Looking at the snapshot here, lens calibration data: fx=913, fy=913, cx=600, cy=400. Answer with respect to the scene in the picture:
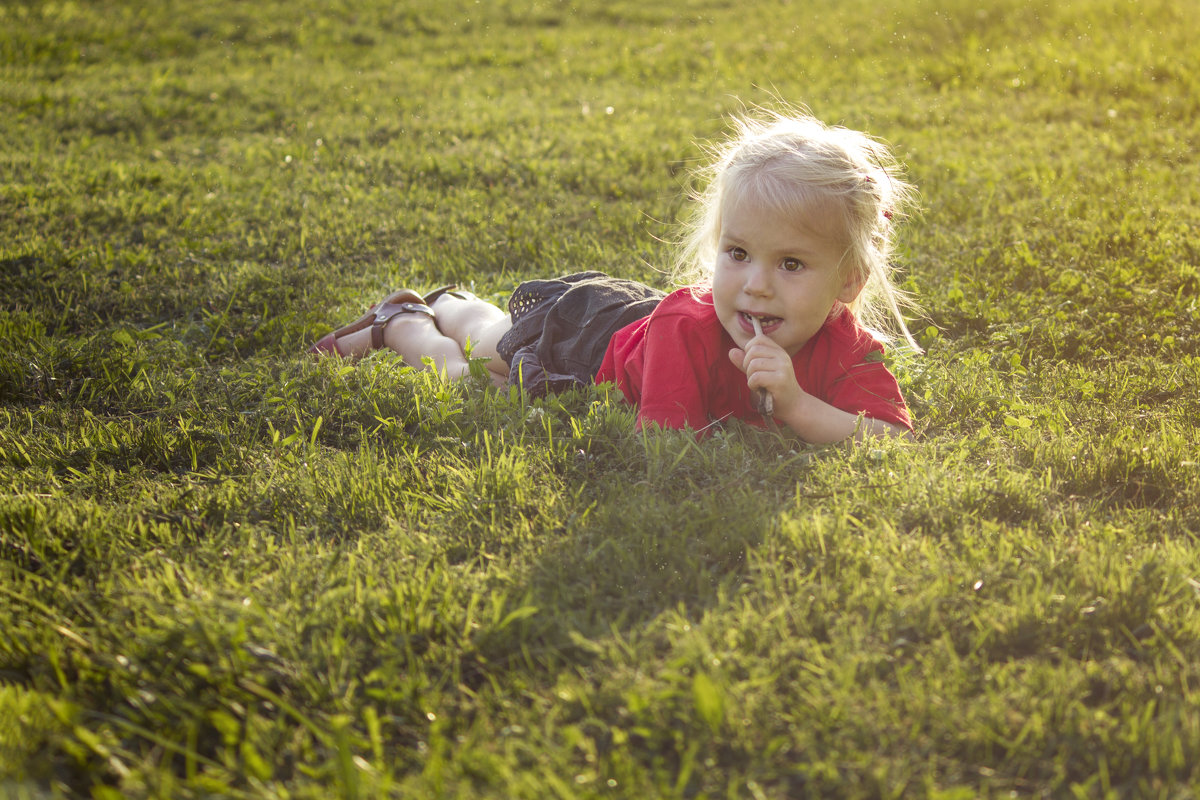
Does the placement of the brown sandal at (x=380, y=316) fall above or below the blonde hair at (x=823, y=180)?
below

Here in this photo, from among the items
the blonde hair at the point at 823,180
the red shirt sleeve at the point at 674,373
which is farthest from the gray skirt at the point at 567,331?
the blonde hair at the point at 823,180

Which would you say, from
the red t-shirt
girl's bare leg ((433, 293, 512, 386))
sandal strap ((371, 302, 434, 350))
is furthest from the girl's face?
sandal strap ((371, 302, 434, 350))

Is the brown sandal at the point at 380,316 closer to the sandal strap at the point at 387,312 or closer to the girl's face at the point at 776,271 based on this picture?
the sandal strap at the point at 387,312

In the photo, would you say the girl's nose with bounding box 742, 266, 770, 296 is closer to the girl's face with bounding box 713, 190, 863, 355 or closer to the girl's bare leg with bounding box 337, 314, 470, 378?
the girl's face with bounding box 713, 190, 863, 355

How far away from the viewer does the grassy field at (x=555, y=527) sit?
1.77m

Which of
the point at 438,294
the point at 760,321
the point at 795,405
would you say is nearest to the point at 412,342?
the point at 438,294

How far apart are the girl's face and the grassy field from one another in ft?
1.36

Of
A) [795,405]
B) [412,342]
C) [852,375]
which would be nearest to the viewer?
[795,405]

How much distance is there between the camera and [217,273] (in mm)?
4715

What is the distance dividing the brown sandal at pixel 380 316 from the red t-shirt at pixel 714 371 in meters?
1.27

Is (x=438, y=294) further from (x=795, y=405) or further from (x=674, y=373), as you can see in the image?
(x=795, y=405)

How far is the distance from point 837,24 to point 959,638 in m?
10.3

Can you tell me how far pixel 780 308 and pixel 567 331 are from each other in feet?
3.43

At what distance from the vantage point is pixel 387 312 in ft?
13.1
